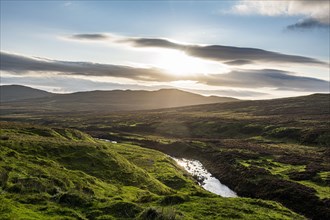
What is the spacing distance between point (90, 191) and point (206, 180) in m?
36.1

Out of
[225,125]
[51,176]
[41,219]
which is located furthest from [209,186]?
[225,125]

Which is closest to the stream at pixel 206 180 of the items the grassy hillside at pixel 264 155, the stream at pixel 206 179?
the stream at pixel 206 179

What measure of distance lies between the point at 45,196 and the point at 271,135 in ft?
359

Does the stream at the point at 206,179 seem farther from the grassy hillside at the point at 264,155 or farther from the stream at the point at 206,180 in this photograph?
the grassy hillside at the point at 264,155

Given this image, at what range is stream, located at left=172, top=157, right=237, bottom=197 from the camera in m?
61.2

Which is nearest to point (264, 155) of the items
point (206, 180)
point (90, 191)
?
point (206, 180)

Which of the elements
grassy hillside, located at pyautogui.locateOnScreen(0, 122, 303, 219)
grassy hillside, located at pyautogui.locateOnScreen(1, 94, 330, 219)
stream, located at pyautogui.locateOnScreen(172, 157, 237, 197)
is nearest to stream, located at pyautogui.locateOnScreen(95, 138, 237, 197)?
stream, located at pyautogui.locateOnScreen(172, 157, 237, 197)

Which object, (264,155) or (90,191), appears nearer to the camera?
(90,191)

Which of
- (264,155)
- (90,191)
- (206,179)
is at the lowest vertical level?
(206,179)

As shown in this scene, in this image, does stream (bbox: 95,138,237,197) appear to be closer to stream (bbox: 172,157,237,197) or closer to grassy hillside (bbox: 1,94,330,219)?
stream (bbox: 172,157,237,197)

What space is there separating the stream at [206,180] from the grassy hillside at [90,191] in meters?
6.66

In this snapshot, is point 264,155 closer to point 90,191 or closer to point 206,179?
point 206,179

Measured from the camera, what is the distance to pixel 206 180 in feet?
229

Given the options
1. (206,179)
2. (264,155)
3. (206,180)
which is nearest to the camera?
(206,180)
